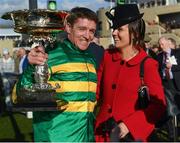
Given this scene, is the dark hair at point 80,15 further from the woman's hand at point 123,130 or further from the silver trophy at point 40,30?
the woman's hand at point 123,130

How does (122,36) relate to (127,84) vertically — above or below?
above

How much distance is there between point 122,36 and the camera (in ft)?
12.2

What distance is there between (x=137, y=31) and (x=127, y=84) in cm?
38

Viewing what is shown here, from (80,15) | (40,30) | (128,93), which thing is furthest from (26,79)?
(128,93)

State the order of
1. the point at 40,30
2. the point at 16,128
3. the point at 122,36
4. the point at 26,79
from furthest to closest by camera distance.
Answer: the point at 16,128
the point at 40,30
the point at 122,36
the point at 26,79

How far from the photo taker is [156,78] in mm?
3596

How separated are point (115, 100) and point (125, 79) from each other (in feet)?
0.54

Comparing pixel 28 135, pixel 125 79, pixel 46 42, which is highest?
pixel 46 42

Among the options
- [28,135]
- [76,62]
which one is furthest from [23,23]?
[28,135]

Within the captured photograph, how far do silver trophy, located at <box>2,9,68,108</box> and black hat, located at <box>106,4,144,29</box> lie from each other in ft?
1.17

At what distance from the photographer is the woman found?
3.52 meters

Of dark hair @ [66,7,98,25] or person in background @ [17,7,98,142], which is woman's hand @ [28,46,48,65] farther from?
dark hair @ [66,7,98,25]

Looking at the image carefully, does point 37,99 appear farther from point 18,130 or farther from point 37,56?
point 18,130

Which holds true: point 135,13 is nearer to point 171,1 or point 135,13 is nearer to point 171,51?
point 171,51
